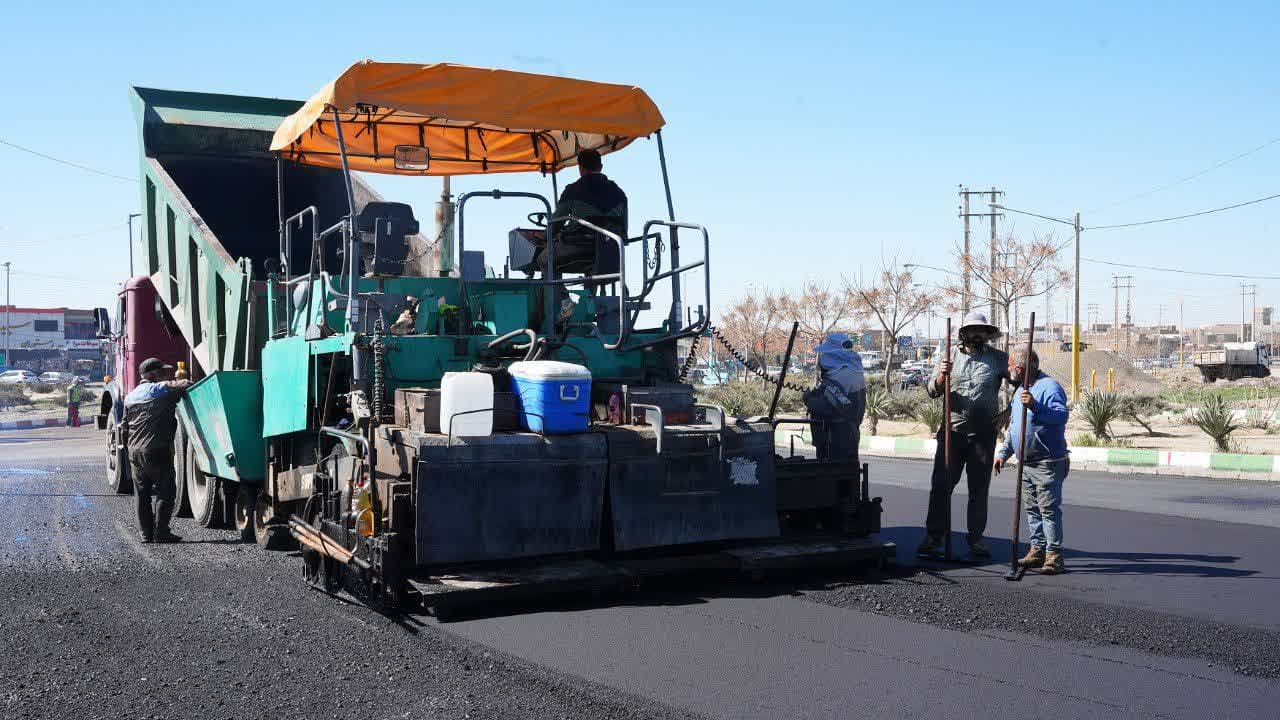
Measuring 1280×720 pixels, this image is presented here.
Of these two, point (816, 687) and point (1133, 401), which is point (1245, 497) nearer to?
point (816, 687)

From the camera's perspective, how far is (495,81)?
282 inches

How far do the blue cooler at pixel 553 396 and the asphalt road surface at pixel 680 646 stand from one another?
0.99 meters

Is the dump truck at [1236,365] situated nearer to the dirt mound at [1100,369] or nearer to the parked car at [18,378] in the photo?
the dirt mound at [1100,369]

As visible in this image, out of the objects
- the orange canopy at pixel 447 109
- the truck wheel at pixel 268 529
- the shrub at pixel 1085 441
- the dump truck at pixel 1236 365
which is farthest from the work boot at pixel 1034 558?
the dump truck at pixel 1236 365

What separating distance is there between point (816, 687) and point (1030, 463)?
3104 millimetres

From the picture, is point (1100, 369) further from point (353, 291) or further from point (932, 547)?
point (353, 291)

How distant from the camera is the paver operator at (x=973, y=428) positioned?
26.1 feet

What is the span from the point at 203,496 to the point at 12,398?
40381 millimetres

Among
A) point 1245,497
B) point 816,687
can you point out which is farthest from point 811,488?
point 1245,497

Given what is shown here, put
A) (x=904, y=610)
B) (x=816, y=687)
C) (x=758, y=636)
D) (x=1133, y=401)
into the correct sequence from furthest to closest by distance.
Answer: (x=1133, y=401), (x=904, y=610), (x=758, y=636), (x=816, y=687)

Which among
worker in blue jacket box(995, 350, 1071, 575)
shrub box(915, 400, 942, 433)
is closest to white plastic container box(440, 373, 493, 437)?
worker in blue jacket box(995, 350, 1071, 575)

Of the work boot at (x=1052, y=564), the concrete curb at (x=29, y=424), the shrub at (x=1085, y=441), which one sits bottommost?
the concrete curb at (x=29, y=424)

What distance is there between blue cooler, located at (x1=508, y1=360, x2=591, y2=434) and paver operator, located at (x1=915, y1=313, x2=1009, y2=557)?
8.53ft

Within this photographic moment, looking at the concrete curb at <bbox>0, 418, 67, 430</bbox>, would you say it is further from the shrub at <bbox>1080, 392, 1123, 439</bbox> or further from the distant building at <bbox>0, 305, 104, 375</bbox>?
the distant building at <bbox>0, 305, 104, 375</bbox>
